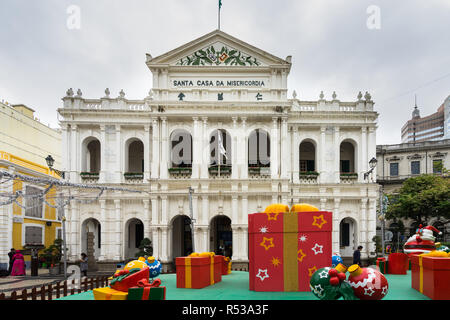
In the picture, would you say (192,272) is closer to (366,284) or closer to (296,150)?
(366,284)

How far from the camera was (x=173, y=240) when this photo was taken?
34.1 m

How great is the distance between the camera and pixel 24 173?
1315 inches

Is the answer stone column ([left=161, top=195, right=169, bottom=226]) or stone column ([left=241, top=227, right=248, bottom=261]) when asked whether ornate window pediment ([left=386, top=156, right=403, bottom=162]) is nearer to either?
stone column ([left=241, top=227, right=248, bottom=261])

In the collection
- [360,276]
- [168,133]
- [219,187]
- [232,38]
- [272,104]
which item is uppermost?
[232,38]

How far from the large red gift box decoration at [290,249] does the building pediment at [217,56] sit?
20.8 metres

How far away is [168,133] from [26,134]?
16.5 meters

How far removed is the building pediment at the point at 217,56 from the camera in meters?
30.7

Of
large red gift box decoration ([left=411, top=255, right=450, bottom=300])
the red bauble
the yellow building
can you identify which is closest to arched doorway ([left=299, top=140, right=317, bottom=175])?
the yellow building

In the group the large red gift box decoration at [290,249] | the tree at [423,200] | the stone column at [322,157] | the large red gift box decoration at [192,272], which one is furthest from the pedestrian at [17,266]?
the tree at [423,200]

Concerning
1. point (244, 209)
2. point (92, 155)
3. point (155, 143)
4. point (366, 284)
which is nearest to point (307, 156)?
point (244, 209)

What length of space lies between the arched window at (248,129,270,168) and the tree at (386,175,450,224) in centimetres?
1858

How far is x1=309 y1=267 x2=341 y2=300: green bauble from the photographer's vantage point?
8289mm
